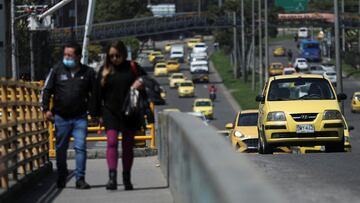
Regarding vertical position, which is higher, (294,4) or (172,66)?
(294,4)

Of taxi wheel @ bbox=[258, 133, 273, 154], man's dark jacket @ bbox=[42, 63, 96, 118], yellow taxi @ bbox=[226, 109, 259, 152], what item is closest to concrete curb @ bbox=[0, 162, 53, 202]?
man's dark jacket @ bbox=[42, 63, 96, 118]

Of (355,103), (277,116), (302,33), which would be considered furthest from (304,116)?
(302,33)

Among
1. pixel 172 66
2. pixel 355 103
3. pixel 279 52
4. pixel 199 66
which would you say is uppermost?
pixel 279 52

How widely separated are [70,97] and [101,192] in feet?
4.06

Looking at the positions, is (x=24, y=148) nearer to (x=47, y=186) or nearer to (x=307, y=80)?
(x=47, y=186)

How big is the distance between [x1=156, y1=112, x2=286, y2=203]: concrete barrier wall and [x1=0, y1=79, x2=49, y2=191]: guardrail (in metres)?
2.67

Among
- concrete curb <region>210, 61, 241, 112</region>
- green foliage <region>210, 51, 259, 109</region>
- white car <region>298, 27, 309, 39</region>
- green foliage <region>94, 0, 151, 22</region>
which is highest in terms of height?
green foliage <region>94, 0, 151, 22</region>

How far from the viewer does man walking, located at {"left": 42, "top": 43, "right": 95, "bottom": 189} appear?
38.1 ft

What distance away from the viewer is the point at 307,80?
21375 mm

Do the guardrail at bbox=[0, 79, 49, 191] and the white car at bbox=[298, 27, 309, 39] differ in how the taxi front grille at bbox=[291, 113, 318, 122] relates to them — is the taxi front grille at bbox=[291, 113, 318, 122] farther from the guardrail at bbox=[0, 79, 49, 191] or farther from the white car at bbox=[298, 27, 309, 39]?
the white car at bbox=[298, 27, 309, 39]

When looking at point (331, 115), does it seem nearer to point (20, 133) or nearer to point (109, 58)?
point (20, 133)

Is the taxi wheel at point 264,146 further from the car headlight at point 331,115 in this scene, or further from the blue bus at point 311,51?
the blue bus at point 311,51

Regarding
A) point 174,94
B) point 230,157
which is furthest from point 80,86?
point 174,94

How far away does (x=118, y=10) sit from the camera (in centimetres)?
12350
